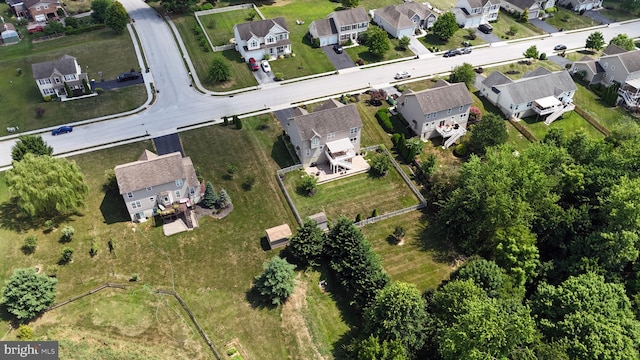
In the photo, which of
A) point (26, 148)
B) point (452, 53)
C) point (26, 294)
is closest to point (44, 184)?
point (26, 148)

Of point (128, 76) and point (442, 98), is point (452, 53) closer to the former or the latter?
point (442, 98)

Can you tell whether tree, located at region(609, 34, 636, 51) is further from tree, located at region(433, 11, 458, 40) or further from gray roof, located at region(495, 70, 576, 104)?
tree, located at region(433, 11, 458, 40)

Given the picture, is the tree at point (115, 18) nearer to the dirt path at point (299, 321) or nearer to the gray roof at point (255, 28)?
the gray roof at point (255, 28)

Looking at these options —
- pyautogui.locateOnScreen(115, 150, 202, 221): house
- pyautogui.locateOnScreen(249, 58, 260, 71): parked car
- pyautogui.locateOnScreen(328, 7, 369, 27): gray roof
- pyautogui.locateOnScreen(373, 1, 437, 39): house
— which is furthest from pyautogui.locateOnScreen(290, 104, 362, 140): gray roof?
pyautogui.locateOnScreen(373, 1, 437, 39): house

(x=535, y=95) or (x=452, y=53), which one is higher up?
(x=452, y=53)

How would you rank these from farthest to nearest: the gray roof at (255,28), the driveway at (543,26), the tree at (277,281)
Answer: the driveway at (543,26) < the gray roof at (255,28) < the tree at (277,281)

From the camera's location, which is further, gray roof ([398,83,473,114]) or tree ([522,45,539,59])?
tree ([522,45,539,59])

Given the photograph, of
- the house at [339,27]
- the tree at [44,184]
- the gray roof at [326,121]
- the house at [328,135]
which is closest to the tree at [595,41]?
the house at [339,27]
